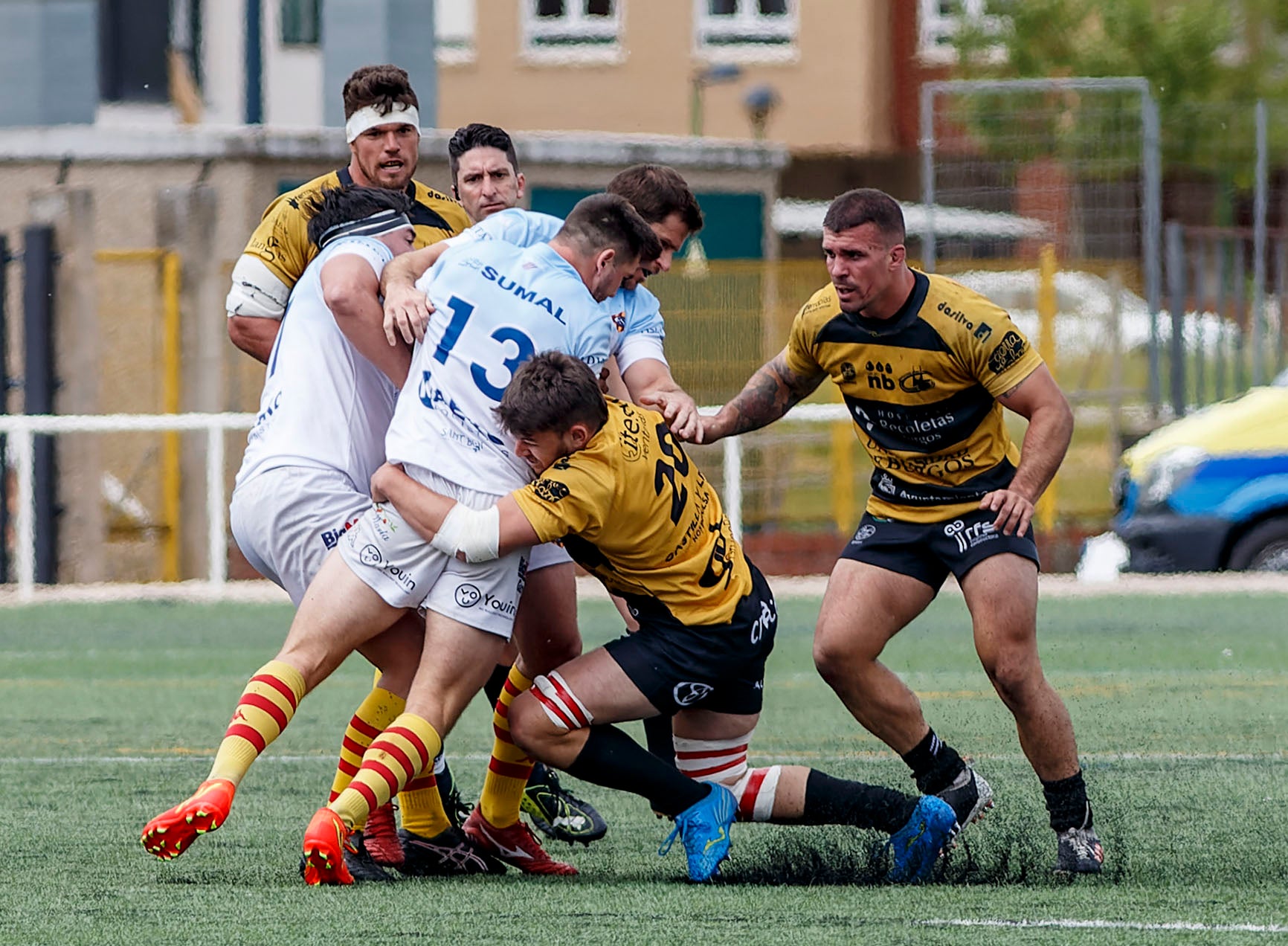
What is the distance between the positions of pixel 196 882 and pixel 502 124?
27439 millimetres

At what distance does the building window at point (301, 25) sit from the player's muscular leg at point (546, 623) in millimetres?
25094

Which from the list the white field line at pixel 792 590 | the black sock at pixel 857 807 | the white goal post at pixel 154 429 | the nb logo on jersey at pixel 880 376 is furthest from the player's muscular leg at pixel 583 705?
the white goal post at pixel 154 429

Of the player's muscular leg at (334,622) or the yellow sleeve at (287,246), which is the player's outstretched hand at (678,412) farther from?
the yellow sleeve at (287,246)

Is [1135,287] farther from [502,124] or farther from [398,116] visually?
[502,124]

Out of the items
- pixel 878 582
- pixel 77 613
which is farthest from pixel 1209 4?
pixel 878 582

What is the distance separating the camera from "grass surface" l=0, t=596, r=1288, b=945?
4832 millimetres

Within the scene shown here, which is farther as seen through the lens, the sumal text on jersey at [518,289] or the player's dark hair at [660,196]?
the player's dark hair at [660,196]

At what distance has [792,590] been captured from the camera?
15219 mm

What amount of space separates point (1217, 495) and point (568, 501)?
1043 cm

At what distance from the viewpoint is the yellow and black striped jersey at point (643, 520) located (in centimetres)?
530

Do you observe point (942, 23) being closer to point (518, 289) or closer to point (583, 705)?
point (518, 289)

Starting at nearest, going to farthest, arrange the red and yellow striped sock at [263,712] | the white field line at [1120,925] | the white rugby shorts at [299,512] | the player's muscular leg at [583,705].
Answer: the white field line at [1120,925] → the red and yellow striped sock at [263,712] → the player's muscular leg at [583,705] → the white rugby shorts at [299,512]

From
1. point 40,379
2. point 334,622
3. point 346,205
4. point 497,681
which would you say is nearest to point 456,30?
point 40,379

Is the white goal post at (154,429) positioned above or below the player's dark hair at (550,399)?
below
